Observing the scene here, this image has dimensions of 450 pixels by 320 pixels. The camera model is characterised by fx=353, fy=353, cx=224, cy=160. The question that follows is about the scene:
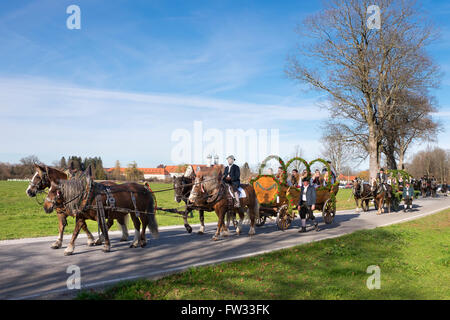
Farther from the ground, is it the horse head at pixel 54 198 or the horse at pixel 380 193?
the horse head at pixel 54 198

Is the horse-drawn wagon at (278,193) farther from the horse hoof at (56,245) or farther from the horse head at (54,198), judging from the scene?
the horse head at (54,198)

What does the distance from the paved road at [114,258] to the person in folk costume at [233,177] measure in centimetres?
144

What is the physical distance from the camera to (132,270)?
751cm

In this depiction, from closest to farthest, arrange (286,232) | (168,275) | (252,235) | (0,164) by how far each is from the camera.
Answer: (168,275) → (252,235) → (286,232) → (0,164)

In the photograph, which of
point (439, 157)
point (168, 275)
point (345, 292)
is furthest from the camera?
point (439, 157)

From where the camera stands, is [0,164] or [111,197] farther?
[0,164]

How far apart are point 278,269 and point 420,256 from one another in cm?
433

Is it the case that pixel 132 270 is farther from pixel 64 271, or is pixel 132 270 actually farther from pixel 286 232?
pixel 286 232

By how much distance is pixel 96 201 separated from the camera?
30.5ft

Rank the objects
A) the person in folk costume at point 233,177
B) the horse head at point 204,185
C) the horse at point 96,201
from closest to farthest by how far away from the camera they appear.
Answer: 1. the horse at point 96,201
2. the horse head at point 204,185
3. the person in folk costume at point 233,177

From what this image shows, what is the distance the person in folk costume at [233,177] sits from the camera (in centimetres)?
1221

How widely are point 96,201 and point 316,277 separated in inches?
228

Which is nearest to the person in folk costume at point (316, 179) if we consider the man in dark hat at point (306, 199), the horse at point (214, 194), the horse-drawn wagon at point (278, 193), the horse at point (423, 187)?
the horse-drawn wagon at point (278, 193)
